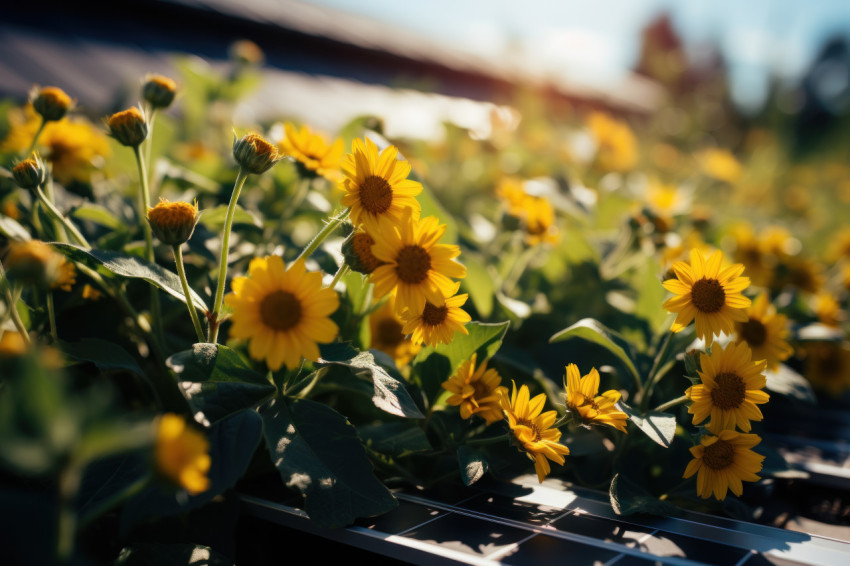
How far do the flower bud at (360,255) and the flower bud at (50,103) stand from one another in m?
Result: 0.60

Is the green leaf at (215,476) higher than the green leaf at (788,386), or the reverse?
the green leaf at (788,386)

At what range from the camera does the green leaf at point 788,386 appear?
1057mm

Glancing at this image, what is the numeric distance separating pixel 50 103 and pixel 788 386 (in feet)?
4.28

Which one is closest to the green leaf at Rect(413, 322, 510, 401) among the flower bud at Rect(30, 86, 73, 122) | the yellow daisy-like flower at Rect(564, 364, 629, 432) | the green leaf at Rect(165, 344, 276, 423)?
the yellow daisy-like flower at Rect(564, 364, 629, 432)

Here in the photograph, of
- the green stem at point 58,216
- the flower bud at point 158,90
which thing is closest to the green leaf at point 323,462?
the green stem at point 58,216

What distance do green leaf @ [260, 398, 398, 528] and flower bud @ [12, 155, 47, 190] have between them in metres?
0.43

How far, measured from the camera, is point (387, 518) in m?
0.76

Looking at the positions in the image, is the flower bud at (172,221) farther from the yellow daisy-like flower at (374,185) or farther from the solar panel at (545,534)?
the solar panel at (545,534)

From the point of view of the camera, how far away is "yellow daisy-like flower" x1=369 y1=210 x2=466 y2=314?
2.48 ft

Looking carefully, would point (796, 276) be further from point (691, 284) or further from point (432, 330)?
point (432, 330)

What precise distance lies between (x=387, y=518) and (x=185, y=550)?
0.23 metres

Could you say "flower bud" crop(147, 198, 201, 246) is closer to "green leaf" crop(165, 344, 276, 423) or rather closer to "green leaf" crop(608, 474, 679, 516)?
"green leaf" crop(165, 344, 276, 423)

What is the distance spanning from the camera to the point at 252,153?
788 millimetres

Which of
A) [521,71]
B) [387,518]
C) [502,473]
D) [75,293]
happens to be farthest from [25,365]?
[521,71]
